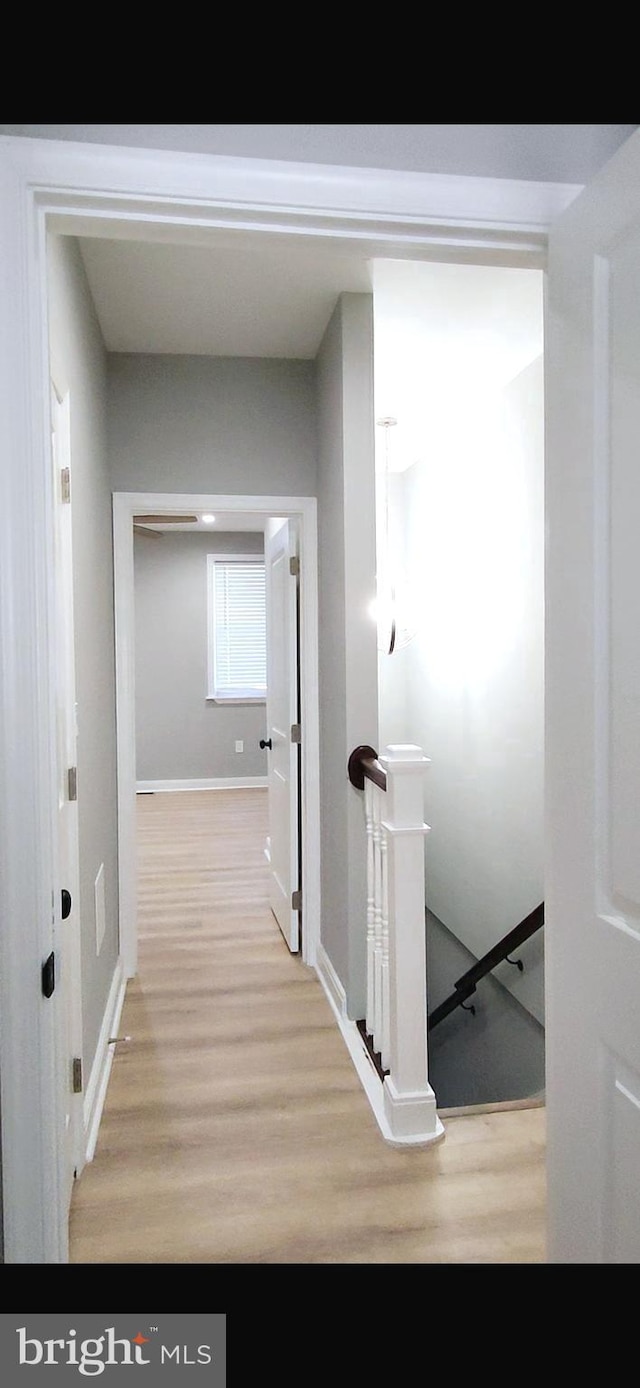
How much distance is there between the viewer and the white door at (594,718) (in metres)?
1.05

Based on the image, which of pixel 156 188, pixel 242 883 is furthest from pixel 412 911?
pixel 242 883

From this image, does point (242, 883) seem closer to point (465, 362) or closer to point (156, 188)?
point (465, 362)

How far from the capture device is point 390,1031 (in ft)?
7.64

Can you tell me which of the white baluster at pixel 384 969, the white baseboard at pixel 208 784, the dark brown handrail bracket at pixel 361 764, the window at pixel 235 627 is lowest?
the white baseboard at pixel 208 784

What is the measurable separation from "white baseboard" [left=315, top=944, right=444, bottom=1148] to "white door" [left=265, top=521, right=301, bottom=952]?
16.0 inches

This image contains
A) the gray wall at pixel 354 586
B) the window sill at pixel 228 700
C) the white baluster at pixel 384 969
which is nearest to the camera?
the white baluster at pixel 384 969

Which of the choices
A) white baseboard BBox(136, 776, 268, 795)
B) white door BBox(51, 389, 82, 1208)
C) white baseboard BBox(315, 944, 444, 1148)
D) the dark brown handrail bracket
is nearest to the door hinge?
white door BBox(51, 389, 82, 1208)

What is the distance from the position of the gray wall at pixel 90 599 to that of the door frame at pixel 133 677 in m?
0.08

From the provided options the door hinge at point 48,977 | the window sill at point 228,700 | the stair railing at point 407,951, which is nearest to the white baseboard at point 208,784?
the window sill at point 228,700

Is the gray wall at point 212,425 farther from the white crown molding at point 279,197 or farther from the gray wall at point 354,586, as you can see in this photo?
the white crown molding at point 279,197

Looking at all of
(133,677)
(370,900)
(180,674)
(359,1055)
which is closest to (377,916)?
(370,900)

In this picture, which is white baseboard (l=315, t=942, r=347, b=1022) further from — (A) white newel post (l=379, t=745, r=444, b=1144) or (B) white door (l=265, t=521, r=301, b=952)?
(A) white newel post (l=379, t=745, r=444, b=1144)

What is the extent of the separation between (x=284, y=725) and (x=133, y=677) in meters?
0.77

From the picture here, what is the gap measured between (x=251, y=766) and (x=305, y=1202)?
6405mm
